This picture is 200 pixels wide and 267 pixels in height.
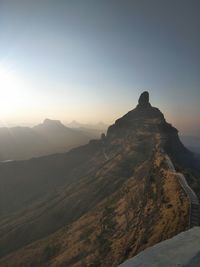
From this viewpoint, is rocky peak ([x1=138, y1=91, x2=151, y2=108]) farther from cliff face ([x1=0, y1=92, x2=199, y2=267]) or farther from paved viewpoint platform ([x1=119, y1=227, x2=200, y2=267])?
paved viewpoint platform ([x1=119, y1=227, x2=200, y2=267])

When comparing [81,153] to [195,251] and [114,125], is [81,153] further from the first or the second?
[195,251]

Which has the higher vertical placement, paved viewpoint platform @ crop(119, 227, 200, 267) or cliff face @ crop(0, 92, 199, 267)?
paved viewpoint platform @ crop(119, 227, 200, 267)

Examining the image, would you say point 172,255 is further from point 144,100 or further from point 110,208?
point 144,100

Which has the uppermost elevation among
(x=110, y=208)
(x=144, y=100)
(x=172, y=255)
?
(x=144, y=100)

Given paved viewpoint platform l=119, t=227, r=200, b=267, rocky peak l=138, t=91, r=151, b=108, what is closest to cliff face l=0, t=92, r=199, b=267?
rocky peak l=138, t=91, r=151, b=108

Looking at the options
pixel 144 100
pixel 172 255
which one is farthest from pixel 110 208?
pixel 144 100

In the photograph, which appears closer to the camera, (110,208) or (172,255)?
(172,255)
